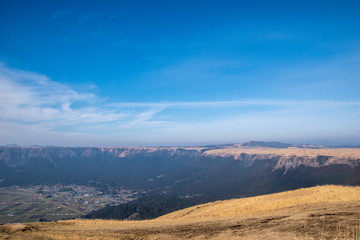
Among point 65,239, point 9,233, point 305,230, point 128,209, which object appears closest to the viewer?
point 305,230

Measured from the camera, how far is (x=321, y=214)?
1856cm

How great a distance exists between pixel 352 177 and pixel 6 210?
312 m

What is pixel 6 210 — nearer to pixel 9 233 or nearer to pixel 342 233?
pixel 9 233

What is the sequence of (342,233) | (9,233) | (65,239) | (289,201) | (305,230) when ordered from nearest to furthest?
(342,233) < (305,230) < (65,239) < (9,233) < (289,201)

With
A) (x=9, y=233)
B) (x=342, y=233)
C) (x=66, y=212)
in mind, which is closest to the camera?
(x=342, y=233)

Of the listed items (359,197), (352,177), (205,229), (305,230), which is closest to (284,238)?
(305,230)

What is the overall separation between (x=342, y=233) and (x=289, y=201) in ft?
58.8

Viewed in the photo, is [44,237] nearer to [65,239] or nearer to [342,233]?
[65,239]

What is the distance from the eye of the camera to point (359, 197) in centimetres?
2609

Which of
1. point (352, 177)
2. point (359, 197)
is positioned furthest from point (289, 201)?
point (352, 177)

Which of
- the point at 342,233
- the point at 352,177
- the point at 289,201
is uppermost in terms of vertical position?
the point at 342,233

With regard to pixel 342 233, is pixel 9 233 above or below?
below

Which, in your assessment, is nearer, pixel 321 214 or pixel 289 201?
pixel 321 214

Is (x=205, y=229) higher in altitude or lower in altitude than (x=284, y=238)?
lower
